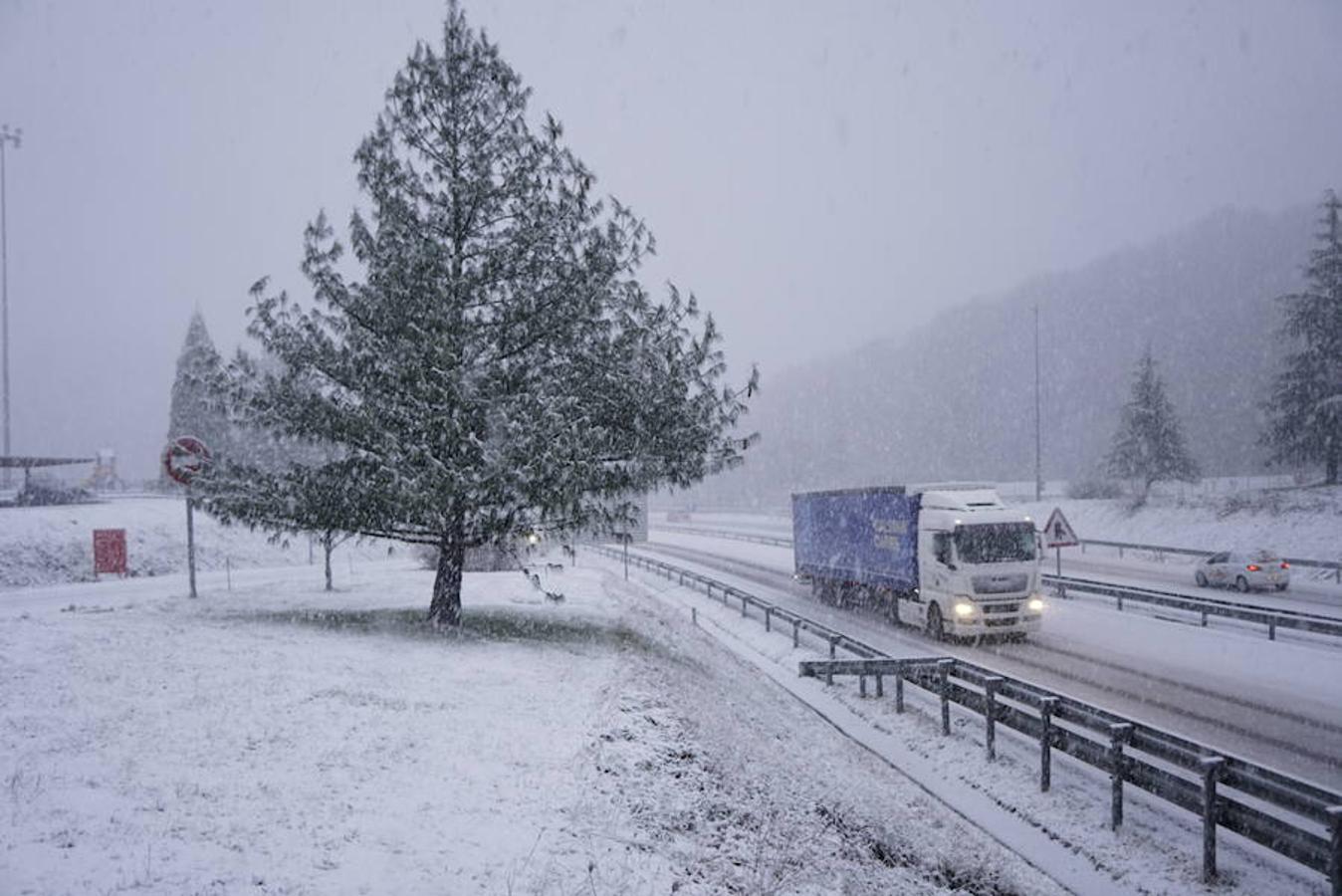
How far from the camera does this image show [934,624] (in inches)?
832

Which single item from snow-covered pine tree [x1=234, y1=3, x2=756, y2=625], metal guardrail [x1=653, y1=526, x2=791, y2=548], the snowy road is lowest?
metal guardrail [x1=653, y1=526, x2=791, y2=548]

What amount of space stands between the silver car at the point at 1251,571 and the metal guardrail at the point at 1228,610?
5517 millimetres

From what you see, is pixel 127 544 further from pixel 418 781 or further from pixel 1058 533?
pixel 1058 533

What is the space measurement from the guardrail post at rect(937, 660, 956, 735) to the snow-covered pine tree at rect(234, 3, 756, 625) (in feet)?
18.9

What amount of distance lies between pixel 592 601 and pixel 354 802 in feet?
54.8

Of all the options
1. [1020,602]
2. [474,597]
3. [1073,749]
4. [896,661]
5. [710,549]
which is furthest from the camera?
[710,549]

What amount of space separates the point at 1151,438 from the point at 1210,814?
5034cm

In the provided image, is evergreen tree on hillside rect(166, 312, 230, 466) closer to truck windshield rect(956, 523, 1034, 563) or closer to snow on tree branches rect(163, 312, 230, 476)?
snow on tree branches rect(163, 312, 230, 476)

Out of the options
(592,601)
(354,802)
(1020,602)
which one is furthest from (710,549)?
(354,802)

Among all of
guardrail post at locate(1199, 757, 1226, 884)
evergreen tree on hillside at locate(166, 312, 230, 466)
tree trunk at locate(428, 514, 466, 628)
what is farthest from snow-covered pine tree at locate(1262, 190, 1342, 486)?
evergreen tree on hillside at locate(166, 312, 230, 466)

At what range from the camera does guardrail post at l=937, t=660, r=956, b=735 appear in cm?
1276

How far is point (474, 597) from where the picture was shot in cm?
2264

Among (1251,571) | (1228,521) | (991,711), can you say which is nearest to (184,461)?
(991,711)

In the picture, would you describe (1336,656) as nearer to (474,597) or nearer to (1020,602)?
(1020,602)
